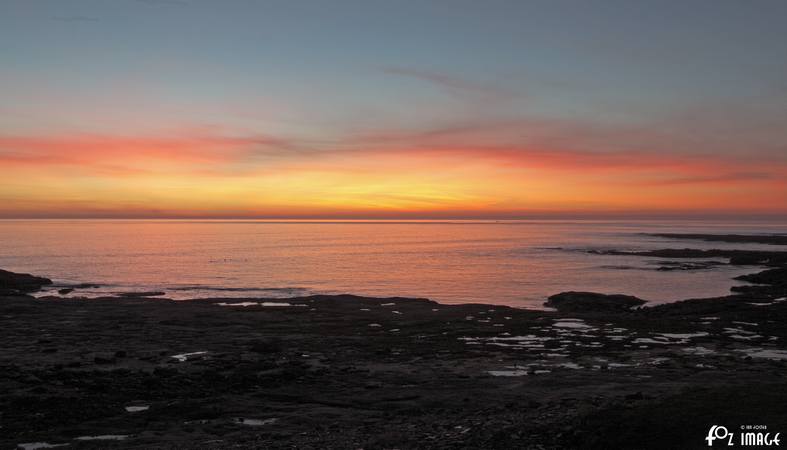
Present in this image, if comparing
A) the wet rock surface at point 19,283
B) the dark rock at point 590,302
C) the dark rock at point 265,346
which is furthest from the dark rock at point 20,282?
the dark rock at point 590,302

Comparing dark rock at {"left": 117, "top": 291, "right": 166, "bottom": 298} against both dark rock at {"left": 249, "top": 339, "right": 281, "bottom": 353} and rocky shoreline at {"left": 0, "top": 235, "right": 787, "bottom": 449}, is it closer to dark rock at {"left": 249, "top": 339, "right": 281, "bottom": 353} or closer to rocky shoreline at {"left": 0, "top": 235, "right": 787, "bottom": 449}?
rocky shoreline at {"left": 0, "top": 235, "right": 787, "bottom": 449}

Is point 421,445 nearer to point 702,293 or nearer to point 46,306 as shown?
point 46,306

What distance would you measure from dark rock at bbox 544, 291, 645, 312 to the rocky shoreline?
278 cm

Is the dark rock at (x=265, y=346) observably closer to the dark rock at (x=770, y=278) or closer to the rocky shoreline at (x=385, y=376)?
the rocky shoreline at (x=385, y=376)

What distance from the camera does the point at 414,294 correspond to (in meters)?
65.2

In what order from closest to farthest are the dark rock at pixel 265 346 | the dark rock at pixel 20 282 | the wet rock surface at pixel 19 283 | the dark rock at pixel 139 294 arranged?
the dark rock at pixel 265 346
the dark rock at pixel 139 294
the wet rock surface at pixel 19 283
the dark rock at pixel 20 282

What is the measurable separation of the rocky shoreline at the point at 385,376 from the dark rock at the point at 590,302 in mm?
2784

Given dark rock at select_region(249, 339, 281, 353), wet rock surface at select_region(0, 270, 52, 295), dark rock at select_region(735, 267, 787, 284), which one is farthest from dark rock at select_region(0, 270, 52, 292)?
dark rock at select_region(735, 267, 787, 284)

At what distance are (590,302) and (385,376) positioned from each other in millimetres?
31998

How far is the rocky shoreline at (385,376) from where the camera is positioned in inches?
645

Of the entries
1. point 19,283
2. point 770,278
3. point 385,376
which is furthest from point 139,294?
point 770,278

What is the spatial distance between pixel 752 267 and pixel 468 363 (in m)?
85.2

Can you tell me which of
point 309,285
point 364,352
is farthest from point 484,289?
point 364,352

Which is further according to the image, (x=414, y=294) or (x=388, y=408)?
(x=414, y=294)
